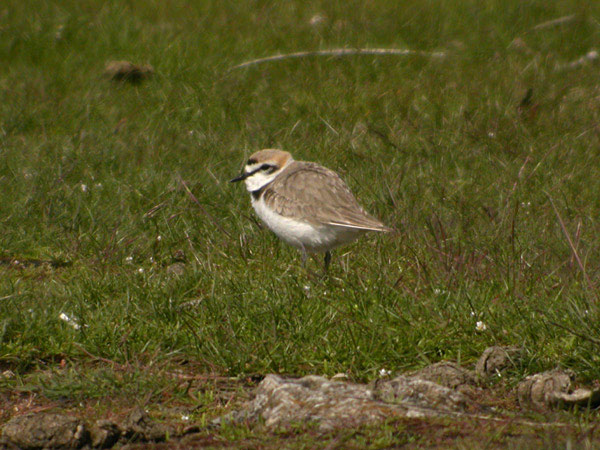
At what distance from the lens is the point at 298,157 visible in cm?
854

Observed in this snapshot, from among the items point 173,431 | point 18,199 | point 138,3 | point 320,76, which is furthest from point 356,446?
point 138,3

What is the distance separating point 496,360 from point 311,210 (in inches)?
73.3

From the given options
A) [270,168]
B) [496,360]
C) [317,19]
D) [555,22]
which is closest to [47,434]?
[496,360]

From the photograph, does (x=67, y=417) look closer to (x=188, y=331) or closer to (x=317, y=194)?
(x=188, y=331)

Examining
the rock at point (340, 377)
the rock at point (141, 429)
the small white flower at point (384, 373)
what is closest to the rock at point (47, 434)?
the rock at point (141, 429)

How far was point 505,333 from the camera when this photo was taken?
200 inches

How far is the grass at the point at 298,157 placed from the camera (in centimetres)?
522

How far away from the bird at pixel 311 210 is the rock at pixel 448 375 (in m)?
1.25

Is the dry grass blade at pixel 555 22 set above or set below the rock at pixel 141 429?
below

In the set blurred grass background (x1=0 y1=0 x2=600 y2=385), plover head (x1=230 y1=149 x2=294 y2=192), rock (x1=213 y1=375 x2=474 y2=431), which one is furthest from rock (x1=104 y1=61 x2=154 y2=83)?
rock (x1=213 y1=375 x2=474 y2=431)

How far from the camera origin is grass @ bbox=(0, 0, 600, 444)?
206 inches

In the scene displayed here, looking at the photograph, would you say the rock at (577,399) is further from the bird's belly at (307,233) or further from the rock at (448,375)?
the bird's belly at (307,233)

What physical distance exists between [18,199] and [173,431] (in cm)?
376

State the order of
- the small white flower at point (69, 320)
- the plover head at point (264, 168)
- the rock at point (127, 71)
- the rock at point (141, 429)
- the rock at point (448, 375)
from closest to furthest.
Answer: the rock at point (141, 429), the rock at point (448, 375), the small white flower at point (69, 320), the plover head at point (264, 168), the rock at point (127, 71)
